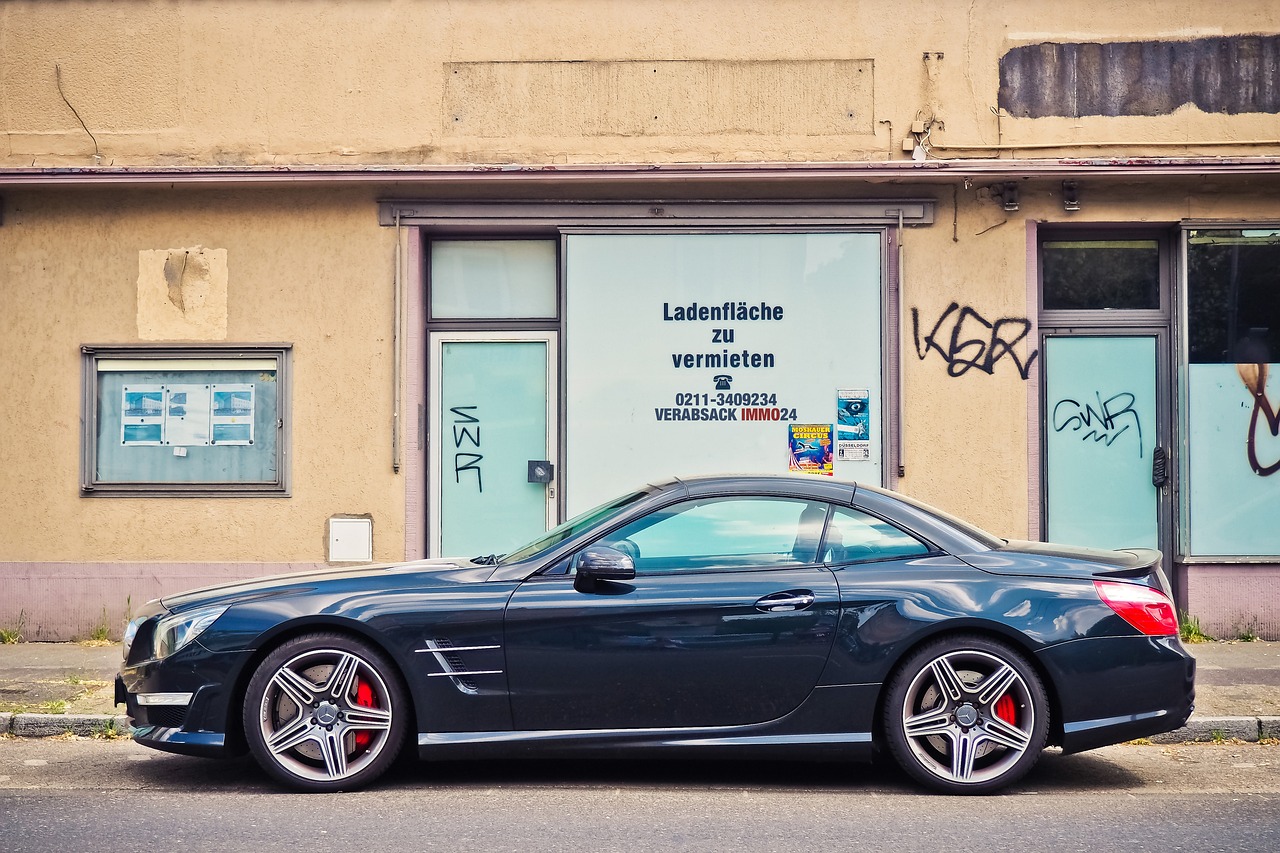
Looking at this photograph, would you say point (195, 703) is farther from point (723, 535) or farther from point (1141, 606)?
point (1141, 606)

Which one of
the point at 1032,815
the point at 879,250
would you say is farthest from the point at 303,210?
the point at 1032,815

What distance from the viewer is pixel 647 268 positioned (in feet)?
33.8

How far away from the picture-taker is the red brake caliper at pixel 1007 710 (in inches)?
220

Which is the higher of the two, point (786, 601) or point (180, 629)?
point (786, 601)

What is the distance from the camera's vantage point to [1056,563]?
5773 mm

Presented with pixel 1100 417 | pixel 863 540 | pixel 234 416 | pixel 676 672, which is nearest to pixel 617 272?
pixel 234 416

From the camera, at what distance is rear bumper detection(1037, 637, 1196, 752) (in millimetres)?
5555

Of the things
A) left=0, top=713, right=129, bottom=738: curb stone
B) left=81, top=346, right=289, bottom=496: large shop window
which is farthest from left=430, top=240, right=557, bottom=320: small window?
left=0, top=713, right=129, bottom=738: curb stone

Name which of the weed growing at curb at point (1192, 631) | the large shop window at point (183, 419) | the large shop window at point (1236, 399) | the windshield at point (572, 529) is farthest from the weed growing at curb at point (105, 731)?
the large shop window at point (1236, 399)

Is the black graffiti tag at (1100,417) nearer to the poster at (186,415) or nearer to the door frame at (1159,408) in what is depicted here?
the door frame at (1159,408)

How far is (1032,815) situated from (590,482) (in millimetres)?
5436

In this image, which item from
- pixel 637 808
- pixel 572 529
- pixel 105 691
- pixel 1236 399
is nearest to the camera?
pixel 637 808

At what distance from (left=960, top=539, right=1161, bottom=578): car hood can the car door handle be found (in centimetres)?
77

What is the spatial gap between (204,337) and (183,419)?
0.69 m
